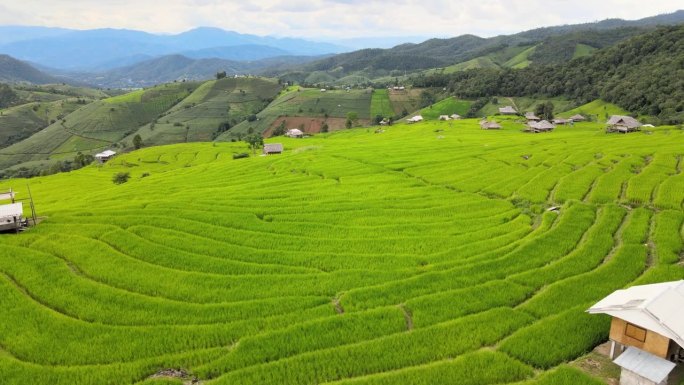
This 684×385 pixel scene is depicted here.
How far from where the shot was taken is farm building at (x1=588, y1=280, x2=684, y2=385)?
45.5ft

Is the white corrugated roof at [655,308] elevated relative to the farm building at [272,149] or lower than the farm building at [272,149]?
elevated

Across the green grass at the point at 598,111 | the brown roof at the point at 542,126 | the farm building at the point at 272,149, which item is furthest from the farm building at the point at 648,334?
the green grass at the point at 598,111

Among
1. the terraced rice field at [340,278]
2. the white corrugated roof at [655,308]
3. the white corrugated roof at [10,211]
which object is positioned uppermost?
the white corrugated roof at [10,211]

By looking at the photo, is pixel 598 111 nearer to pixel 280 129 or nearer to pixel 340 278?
pixel 280 129

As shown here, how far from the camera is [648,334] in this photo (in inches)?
573

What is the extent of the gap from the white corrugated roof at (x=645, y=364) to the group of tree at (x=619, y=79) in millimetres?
85621

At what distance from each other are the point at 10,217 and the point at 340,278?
20751 mm

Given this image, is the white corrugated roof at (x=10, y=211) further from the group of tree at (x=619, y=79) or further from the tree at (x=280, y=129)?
the tree at (x=280, y=129)

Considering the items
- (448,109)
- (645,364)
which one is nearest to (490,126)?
(448,109)

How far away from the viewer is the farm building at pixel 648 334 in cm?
1388

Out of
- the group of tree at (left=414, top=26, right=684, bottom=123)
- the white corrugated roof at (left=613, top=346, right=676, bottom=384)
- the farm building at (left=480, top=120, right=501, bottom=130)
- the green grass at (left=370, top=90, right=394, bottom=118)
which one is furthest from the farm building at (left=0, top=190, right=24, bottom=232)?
the green grass at (left=370, top=90, right=394, bottom=118)

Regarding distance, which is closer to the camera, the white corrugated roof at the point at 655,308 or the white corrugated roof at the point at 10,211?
the white corrugated roof at the point at 655,308

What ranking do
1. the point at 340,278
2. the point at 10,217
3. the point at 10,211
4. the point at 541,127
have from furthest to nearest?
the point at 541,127, the point at 10,211, the point at 10,217, the point at 340,278

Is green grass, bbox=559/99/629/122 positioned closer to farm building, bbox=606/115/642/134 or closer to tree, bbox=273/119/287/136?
farm building, bbox=606/115/642/134
